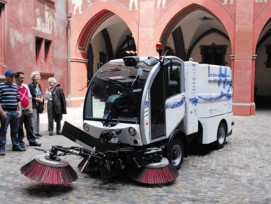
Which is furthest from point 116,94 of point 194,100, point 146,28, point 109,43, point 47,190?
point 109,43

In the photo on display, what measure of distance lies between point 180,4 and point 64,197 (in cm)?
1376

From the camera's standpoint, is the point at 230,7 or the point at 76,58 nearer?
the point at 230,7

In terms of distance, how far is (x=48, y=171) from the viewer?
16.1ft

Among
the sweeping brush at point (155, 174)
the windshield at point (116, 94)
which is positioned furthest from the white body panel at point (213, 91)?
the sweeping brush at point (155, 174)

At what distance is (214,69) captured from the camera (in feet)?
26.8

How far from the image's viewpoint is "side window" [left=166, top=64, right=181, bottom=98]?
622cm

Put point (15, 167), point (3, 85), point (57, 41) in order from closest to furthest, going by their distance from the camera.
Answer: point (15, 167) < point (3, 85) < point (57, 41)

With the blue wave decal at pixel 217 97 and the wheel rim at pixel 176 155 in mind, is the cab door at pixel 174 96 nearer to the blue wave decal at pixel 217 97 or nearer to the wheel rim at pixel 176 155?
the wheel rim at pixel 176 155

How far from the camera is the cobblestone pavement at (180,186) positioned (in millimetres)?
4961

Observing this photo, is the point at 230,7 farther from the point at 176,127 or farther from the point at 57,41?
the point at 176,127

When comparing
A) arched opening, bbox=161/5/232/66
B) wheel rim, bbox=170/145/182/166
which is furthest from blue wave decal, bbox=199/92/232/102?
arched opening, bbox=161/5/232/66

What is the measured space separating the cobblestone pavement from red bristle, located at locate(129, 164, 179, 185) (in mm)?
102

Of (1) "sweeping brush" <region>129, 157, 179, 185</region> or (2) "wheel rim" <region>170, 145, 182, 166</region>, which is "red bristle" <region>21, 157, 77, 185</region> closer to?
(1) "sweeping brush" <region>129, 157, 179, 185</region>

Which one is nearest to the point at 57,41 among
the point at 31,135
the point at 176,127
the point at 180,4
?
the point at 180,4
